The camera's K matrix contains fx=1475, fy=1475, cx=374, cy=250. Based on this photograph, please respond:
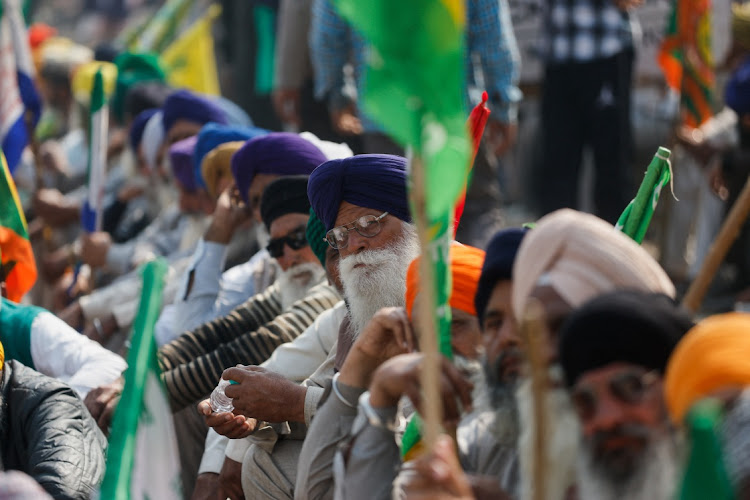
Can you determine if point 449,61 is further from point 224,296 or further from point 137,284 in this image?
point 137,284

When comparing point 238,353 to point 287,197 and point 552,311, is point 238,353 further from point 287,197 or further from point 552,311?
point 552,311

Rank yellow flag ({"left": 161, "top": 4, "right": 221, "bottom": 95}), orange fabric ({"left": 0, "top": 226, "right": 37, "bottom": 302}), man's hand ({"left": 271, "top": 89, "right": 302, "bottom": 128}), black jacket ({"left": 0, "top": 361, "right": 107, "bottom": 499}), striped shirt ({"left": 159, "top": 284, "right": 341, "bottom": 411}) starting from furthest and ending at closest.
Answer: yellow flag ({"left": 161, "top": 4, "right": 221, "bottom": 95})
man's hand ({"left": 271, "top": 89, "right": 302, "bottom": 128})
orange fabric ({"left": 0, "top": 226, "right": 37, "bottom": 302})
striped shirt ({"left": 159, "top": 284, "right": 341, "bottom": 411})
black jacket ({"left": 0, "top": 361, "right": 107, "bottom": 499})

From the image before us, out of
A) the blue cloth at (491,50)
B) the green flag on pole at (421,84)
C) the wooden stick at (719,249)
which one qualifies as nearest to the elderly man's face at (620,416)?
the green flag on pole at (421,84)

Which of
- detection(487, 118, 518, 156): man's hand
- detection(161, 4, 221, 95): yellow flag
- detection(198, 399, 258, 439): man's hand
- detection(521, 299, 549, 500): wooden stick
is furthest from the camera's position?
detection(161, 4, 221, 95): yellow flag

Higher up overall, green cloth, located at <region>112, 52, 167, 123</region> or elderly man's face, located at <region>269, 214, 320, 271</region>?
elderly man's face, located at <region>269, 214, 320, 271</region>

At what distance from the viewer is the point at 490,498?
332 centimetres

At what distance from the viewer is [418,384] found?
340 cm

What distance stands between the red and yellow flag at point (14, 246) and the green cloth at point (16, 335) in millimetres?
557

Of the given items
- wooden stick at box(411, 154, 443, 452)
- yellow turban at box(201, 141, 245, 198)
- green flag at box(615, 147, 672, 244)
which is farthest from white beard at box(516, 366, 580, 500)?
yellow turban at box(201, 141, 245, 198)

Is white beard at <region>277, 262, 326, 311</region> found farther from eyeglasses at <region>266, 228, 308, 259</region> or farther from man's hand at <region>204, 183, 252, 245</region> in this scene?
man's hand at <region>204, 183, 252, 245</region>

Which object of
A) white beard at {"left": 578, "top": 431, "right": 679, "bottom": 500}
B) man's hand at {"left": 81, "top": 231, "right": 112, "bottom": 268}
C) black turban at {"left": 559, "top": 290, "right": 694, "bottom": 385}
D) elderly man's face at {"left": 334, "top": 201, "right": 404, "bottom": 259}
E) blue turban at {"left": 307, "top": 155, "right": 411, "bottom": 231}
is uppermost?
black turban at {"left": 559, "top": 290, "right": 694, "bottom": 385}

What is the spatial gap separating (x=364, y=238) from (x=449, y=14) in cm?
191

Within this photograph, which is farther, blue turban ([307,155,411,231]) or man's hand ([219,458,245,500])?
man's hand ([219,458,245,500])

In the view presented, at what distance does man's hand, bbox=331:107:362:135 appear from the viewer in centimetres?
842
